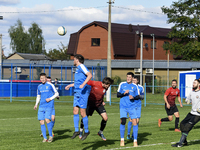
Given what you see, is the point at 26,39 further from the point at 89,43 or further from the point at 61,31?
the point at 61,31

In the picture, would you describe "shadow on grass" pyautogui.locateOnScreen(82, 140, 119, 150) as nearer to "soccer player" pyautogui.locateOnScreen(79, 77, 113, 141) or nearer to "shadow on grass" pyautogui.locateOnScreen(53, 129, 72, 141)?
"soccer player" pyautogui.locateOnScreen(79, 77, 113, 141)

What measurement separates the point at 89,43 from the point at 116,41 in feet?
20.6

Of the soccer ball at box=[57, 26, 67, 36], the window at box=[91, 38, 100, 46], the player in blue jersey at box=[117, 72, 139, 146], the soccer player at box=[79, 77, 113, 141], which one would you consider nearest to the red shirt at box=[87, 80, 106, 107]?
the soccer player at box=[79, 77, 113, 141]

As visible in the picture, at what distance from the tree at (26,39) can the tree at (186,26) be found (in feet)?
182

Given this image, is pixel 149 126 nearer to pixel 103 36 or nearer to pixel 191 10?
pixel 191 10

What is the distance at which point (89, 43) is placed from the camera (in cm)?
6097

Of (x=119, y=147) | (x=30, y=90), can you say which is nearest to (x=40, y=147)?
(x=119, y=147)

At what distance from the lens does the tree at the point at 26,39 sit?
283 feet

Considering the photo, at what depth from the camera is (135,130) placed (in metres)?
10.1

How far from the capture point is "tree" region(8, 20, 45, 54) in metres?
86.2

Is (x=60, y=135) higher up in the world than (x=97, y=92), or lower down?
lower down

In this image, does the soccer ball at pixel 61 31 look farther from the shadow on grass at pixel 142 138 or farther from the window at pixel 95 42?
the window at pixel 95 42

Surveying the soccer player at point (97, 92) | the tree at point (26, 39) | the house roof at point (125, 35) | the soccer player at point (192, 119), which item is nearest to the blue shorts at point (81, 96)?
the soccer player at point (97, 92)

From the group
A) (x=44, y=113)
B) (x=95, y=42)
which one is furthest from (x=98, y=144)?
(x=95, y=42)
